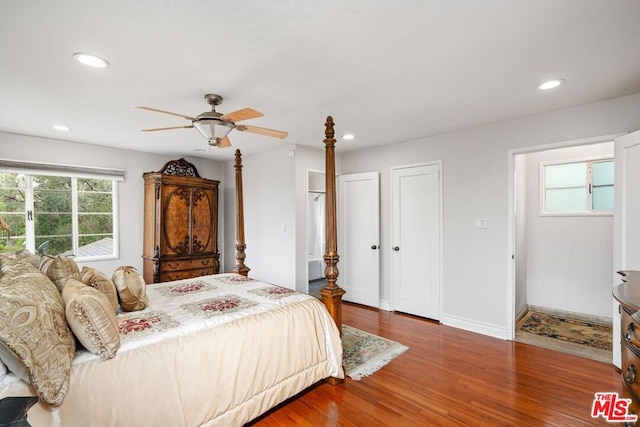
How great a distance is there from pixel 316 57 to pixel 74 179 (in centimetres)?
416

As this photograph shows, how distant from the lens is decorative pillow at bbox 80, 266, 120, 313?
2.01 metres

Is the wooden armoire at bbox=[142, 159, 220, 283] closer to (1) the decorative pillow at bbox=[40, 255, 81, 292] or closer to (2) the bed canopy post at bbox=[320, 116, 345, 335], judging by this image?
(1) the decorative pillow at bbox=[40, 255, 81, 292]

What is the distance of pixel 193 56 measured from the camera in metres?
1.95

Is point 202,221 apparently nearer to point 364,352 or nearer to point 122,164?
point 122,164

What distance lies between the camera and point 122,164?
453 cm

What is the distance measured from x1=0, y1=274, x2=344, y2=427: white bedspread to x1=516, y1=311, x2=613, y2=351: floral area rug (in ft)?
9.09

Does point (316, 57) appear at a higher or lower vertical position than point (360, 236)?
higher

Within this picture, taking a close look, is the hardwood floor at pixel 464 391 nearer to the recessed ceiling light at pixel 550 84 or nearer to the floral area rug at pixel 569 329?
the floral area rug at pixel 569 329

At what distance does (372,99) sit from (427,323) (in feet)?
9.53

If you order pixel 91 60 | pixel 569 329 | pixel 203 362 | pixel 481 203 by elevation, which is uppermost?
pixel 91 60

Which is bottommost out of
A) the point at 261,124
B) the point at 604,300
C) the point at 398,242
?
the point at 604,300

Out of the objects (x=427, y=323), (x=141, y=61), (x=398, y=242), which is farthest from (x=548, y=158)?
(x=141, y=61)

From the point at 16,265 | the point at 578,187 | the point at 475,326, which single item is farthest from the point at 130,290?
the point at 578,187

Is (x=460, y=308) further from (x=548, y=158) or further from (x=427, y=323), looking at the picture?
(x=548, y=158)
